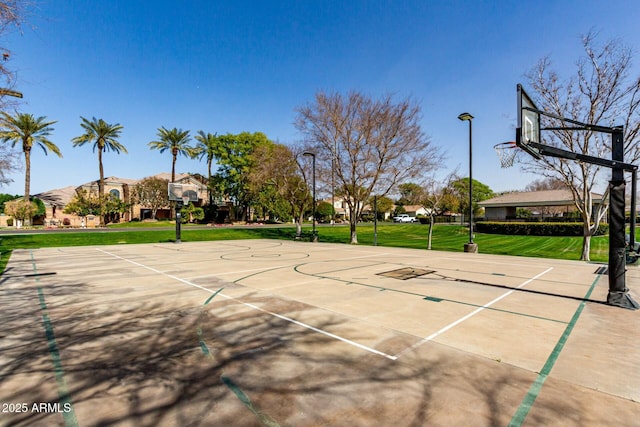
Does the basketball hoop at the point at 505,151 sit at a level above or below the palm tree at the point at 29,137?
below

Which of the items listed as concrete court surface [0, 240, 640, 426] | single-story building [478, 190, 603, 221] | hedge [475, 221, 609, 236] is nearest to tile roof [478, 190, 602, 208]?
single-story building [478, 190, 603, 221]

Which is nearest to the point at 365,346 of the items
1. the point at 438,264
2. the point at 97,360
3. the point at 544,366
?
the point at 544,366

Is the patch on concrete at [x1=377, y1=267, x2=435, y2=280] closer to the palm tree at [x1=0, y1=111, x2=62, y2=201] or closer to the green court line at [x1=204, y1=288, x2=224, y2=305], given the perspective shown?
the green court line at [x1=204, y1=288, x2=224, y2=305]

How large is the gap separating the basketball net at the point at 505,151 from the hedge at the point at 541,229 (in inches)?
982

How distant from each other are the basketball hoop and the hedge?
2495 centimetres

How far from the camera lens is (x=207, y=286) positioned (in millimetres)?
9703

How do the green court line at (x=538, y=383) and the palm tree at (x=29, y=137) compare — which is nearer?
the green court line at (x=538, y=383)

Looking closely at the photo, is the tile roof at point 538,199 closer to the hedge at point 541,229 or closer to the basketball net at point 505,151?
the hedge at point 541,229

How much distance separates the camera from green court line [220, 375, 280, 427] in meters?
3.16

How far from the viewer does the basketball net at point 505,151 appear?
35.6 feet

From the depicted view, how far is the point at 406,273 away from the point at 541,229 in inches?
1092

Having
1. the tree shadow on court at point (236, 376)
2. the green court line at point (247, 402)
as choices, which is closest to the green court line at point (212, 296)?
the tree shadow on court at point (236, 376)

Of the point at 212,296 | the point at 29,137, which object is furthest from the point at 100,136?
the point at 212,296

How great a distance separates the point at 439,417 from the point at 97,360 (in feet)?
15.0
